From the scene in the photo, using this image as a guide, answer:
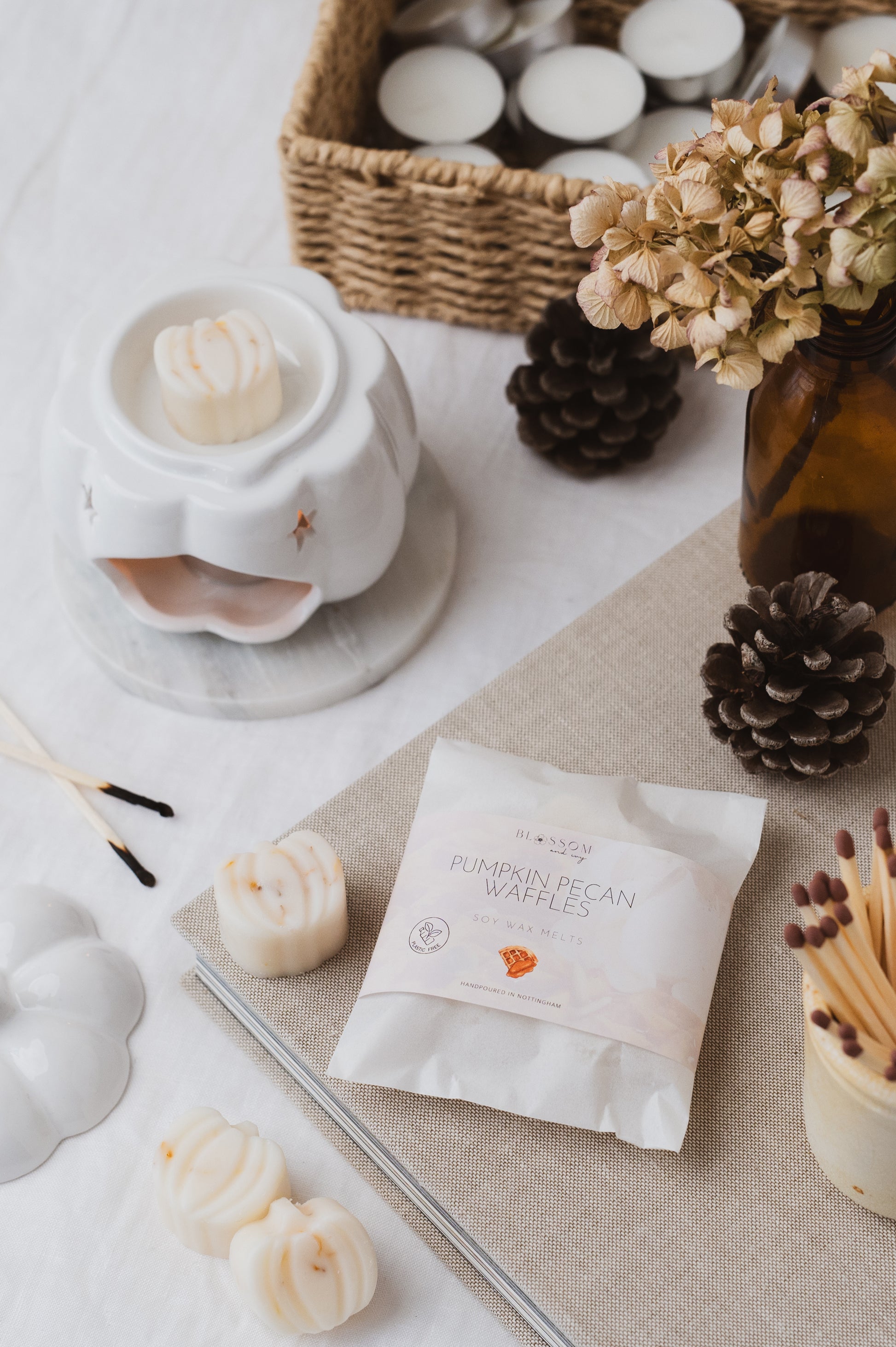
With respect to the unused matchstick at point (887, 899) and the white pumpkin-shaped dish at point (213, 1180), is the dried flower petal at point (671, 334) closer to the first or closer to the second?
A: the unused matchstick at point (887, 899)

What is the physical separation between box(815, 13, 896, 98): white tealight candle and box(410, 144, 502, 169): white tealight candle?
22cm

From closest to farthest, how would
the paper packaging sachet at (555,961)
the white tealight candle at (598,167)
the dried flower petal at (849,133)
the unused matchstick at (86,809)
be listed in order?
the dried flower petal at (849,133) → the paper packaging sachet at (555,961) → the unused matchstick at (86,809) → the white tealight candle at (598,167)

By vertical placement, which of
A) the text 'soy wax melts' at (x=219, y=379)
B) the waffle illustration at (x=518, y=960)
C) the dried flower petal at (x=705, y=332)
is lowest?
the waffle illustration at (x=518, y=960)

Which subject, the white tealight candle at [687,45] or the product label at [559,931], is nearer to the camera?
the product label at [559,931]

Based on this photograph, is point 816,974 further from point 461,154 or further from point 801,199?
point 461,154

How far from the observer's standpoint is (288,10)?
925mm

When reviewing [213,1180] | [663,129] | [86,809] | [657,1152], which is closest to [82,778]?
[86,809]

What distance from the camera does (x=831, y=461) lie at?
21.2 inches

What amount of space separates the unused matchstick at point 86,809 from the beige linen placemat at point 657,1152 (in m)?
0.06

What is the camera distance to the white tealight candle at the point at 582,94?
29.8 inches

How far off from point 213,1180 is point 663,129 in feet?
2.16

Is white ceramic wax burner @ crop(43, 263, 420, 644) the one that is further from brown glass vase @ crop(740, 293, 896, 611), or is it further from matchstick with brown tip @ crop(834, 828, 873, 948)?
matchstick with brown tip @ crop(834, 828, 873, 948)

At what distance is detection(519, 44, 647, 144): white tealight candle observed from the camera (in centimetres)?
76

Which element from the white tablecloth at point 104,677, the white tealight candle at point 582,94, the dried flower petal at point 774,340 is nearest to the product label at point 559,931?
the white tablecloth at point 104,677
